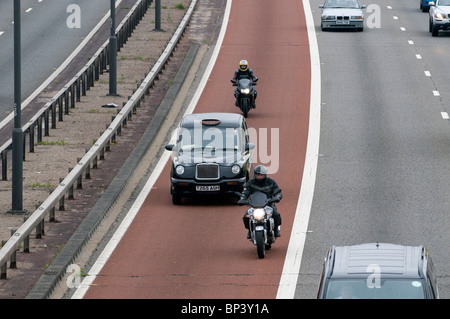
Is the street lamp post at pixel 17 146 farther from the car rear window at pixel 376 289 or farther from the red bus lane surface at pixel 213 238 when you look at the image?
the car rear window at pixel 376 289

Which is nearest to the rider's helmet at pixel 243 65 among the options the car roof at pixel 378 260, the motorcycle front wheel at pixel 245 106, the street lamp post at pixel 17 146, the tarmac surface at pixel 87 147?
the motorcycle front wheel at pixel 245 106

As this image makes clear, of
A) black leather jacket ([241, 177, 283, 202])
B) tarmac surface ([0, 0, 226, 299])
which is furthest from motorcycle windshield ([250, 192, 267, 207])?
tarmac surface ([0, 0, 226, 299])

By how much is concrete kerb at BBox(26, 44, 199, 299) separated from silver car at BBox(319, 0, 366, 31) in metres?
14.3

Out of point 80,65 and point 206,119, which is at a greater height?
point 206,119

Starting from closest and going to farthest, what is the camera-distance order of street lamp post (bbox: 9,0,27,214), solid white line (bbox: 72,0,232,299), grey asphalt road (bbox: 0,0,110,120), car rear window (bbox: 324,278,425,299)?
car rear window (bbox: 324,278,425,299), solid white line (bbox: 72,0,232,299), street lamp post (bbox: 9,0,27,214), grey asphalt road (bbox: 0,0,110,120)

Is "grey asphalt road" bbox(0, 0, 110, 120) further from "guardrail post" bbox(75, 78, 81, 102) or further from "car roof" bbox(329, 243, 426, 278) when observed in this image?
"car roof" bbox(329, 243, 426, 278)

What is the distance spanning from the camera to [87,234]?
70.1 feet

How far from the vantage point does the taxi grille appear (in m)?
24.7

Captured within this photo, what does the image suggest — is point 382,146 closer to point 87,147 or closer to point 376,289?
point 87,147

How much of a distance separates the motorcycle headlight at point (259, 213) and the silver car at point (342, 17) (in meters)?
31.6
